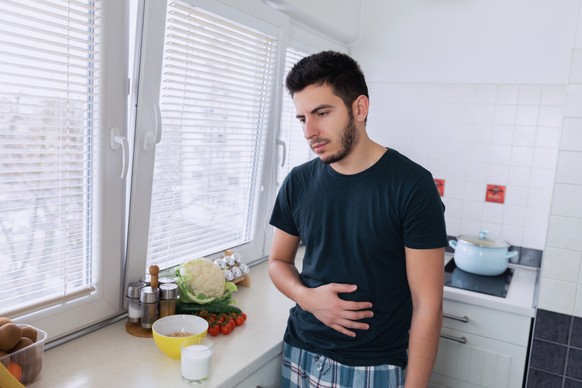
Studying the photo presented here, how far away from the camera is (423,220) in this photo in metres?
1.26

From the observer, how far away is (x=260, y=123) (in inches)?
84.1

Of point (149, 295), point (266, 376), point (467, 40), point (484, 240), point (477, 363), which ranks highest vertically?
point (467, 40)

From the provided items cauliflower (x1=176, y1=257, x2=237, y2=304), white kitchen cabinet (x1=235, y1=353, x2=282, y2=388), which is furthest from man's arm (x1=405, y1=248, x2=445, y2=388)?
cauliflower (x1=176, y1=257, x2=237, y2=304)

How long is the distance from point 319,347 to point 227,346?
28 centimetres

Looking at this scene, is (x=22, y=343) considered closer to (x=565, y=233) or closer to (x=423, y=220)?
(x=423, y=220)

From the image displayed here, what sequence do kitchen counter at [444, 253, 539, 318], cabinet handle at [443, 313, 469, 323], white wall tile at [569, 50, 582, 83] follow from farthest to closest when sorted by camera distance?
cabinet handle at [443, 313, 469, 323] < kitchen counter at [444, 253, 539, 318] < white wall tile at [569, 50, 582, 83]

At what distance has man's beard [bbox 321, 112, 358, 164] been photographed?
4.27ft

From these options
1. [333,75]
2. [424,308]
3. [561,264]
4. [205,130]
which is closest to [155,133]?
[205,130]

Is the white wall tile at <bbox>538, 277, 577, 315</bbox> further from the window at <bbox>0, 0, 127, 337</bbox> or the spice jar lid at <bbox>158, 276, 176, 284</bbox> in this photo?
the window at <bbox>0, 0, 127, 337</bbox>

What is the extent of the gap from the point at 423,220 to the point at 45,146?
1.02 m

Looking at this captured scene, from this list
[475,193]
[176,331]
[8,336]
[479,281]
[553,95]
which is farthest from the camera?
[475,193]

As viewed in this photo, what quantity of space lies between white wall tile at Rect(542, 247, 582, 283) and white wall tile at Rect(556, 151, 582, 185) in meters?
0.27

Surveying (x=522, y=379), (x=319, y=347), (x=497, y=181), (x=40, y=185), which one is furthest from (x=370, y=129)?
(x=40, y=185)

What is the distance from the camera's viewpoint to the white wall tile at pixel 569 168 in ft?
5.90
